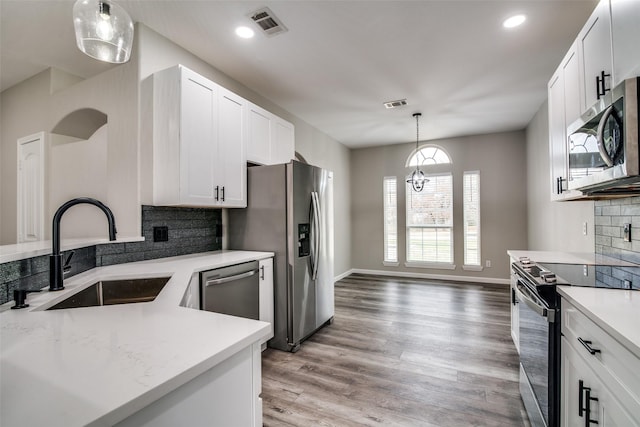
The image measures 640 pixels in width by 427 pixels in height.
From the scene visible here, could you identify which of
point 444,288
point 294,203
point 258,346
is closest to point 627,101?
point 258,346

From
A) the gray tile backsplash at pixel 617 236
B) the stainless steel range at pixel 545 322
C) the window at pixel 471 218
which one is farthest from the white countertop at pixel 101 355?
the window at pixel 471 218

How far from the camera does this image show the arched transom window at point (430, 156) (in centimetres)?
592

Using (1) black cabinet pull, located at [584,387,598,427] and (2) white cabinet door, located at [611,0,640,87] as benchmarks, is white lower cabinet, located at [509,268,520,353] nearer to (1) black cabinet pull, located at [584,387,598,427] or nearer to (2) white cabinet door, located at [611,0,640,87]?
(1) black cabinet pull, located at [584,387,598,427]

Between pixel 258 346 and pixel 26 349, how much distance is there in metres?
0.58

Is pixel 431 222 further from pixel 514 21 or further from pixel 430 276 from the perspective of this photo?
pixel 514 21

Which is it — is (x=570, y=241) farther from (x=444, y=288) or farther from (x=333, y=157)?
(x=333, y=157)

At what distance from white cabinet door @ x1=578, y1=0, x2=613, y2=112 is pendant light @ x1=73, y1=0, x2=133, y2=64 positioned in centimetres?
232

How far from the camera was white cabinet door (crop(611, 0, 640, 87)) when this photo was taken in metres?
1.31

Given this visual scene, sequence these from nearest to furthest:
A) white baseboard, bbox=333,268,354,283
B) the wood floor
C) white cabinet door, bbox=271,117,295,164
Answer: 1. the wood floor
2. white cabinet door, bbox=271,117,295,164
3. white baseboard, bbox=333,268,354,283

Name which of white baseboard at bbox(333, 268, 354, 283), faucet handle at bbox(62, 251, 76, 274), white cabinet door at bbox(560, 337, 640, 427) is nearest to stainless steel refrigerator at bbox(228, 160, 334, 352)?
faucet handle at bbox(62, 251, 76, 274)

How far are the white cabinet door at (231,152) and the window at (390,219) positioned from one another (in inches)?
156

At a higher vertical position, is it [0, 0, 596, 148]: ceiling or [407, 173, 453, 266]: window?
[0, 0, 596, 148]: ceiling

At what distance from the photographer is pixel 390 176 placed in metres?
6.27

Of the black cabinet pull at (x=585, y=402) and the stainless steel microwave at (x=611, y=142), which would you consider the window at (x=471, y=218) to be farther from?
the black cabinet pull at (x=585, y=402)
